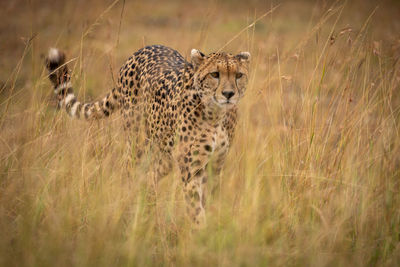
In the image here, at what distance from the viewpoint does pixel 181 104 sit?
10.2 feet

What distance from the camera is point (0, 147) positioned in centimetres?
281

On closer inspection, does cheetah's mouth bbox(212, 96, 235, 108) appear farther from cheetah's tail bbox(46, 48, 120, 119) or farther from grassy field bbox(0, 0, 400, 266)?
cheetah's tail bbox(46, 48, 120, 119)

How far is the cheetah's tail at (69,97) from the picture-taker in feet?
10.7

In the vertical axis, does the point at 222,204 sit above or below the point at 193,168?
below

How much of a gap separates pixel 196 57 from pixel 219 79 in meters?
0.24

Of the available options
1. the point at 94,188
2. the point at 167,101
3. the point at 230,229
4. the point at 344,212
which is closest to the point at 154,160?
the point at 167,101

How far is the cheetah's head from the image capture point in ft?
9.32

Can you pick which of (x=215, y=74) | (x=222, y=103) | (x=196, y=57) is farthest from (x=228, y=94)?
(x=196, y=57)

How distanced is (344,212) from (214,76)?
1.19m

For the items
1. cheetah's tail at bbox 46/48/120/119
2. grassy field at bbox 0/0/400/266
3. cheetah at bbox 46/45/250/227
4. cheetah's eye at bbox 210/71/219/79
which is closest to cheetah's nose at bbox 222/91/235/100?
cheetah at bbox 46/45/250/227

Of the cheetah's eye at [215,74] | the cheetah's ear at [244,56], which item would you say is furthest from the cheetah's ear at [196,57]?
the cheetah's ear at [244,56]

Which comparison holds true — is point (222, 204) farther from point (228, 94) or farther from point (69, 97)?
point (69, 97)

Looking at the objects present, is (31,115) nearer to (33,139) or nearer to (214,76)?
(33,139)

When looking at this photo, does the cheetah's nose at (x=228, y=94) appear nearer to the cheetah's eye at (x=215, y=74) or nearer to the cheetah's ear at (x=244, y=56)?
the cheetah's eye at (x=215, y=74)
